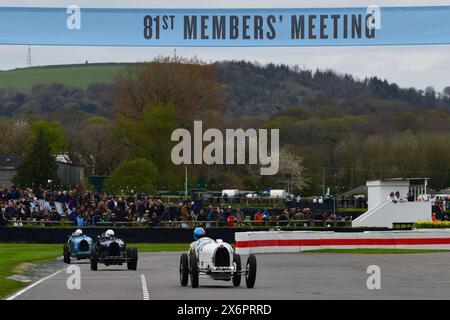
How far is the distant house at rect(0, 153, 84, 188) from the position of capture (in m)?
97.8

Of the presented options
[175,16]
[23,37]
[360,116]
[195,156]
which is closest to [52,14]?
[23,37]

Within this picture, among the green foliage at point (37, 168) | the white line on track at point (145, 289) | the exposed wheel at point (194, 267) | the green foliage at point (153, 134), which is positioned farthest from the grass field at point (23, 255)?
the green foliage at point (37, 168)

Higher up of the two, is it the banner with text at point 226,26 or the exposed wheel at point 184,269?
the banner with text at point 226,26

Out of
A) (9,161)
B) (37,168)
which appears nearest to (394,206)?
(37,168)

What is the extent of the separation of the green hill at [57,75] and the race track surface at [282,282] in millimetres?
109998

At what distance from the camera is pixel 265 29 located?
3059 centimetres

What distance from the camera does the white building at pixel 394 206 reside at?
58531 millimetres

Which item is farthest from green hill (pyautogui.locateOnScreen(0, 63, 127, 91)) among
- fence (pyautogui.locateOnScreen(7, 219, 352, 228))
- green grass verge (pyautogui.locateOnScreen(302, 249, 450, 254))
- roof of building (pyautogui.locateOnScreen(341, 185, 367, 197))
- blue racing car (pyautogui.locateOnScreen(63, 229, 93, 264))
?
blue racing car (pyautogui.locateOnScreen(63, 229, 93, 264))

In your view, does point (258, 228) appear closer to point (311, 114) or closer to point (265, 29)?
point (265, 29)

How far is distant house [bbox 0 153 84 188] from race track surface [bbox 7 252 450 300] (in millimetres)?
61166

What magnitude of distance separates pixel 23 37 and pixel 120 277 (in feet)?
25.4

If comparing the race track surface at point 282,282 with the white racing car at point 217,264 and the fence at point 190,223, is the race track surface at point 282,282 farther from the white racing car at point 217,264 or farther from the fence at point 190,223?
the fence at point 190,223

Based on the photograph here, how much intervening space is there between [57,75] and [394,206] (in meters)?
96.0

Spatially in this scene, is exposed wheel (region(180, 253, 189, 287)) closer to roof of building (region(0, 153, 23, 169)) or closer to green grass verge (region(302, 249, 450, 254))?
green grass verge (region(302, 249, 450, 254))
